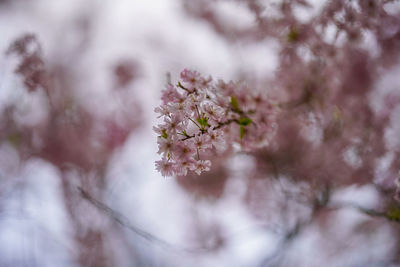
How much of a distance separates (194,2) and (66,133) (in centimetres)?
303

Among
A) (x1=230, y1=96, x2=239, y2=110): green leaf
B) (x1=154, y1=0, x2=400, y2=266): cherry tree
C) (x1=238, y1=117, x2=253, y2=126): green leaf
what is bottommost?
(x1=238, y1=117, x2=253, y2=126): green leaf

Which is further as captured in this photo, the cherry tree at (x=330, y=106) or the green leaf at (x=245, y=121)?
the cherry tree at (x=330, y=106)

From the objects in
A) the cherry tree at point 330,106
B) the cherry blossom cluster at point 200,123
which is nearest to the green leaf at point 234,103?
the cherry blossom cluster at point 200,123

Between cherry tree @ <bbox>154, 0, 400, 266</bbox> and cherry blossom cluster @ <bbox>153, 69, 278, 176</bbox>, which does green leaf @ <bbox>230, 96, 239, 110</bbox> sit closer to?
cherry blossom cluster @ <bbox>153, 69, 278, 176</bbox>

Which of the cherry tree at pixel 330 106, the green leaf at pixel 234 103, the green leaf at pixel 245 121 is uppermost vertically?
the cherry tree at pixel 330 106

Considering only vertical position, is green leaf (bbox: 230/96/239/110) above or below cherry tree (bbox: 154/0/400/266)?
below

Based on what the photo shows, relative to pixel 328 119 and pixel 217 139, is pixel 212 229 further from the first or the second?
pixel 217 139

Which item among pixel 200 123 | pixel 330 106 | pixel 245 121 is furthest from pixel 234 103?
pixel 330 106

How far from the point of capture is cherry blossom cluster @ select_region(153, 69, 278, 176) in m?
1.11

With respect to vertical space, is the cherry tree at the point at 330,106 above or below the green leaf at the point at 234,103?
above

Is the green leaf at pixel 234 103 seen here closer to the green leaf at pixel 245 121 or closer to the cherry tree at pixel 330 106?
the green leaf at pixel 245 121

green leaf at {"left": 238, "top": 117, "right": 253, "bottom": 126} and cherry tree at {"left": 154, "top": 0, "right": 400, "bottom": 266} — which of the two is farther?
cherry tree at {"left": 154, "top": 0, "right": 400, "bottom": 266}

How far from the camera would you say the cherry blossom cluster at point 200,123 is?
1113mm

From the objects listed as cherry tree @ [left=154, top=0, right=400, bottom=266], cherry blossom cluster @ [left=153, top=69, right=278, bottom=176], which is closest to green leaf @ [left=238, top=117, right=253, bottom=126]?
cherry blossom cluster @ [left=153, top=69, right=278, bottom=176]
